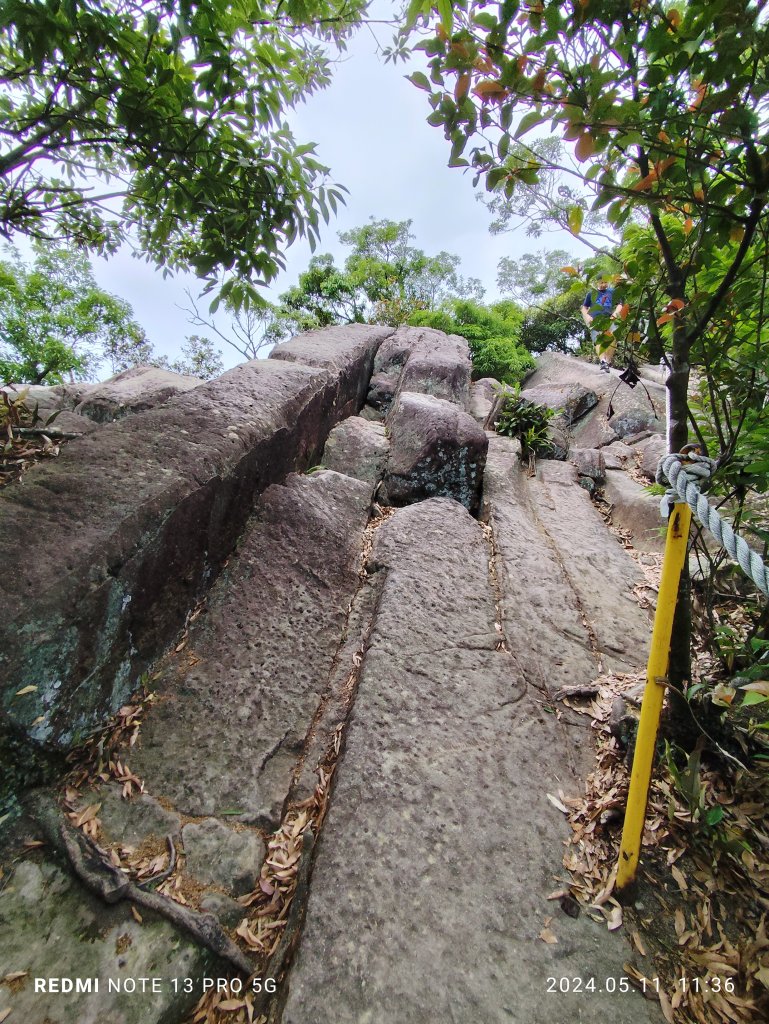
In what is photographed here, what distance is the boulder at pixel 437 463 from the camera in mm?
4684

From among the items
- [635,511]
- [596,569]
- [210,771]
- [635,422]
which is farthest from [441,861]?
[635,422]

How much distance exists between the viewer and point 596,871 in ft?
6.06

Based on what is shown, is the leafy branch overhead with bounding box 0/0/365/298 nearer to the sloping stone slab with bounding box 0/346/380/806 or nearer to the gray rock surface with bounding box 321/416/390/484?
the sloping stone slab with bounding box 0/346/380/806

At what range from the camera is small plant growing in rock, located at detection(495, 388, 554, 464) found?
673cm

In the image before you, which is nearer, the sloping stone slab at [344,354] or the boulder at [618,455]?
the sloping stone slab at [344,354]

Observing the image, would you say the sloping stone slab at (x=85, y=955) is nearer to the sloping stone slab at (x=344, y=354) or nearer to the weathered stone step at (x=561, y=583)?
the weathered stone step at (x=561, y=583)

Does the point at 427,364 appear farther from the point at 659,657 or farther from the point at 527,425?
the point at 659,657

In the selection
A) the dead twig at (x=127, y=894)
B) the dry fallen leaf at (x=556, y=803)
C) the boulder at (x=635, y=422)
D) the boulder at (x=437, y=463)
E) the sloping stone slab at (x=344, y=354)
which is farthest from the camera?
the boulder at (x=635, y=422)

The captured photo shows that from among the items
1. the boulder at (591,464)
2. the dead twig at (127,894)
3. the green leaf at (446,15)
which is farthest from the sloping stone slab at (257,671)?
the boulder at (591,464)

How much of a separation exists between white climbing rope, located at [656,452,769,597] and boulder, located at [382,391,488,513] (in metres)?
3.20

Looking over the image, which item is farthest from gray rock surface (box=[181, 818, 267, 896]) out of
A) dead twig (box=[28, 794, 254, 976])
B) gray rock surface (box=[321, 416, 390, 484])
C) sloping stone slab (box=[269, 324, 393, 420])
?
sloping stone slab (box=[269, 324, 393, 420])

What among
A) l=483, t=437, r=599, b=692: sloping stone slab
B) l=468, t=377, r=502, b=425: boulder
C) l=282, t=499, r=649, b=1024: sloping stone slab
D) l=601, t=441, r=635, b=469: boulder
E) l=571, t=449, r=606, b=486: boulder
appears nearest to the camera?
l=282, t=499, r=649, b=1024: sloping stone slab

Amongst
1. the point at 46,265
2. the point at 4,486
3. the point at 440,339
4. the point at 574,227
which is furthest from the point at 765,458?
the point at 46,265

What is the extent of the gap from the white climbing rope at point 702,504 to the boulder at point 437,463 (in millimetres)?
3199
